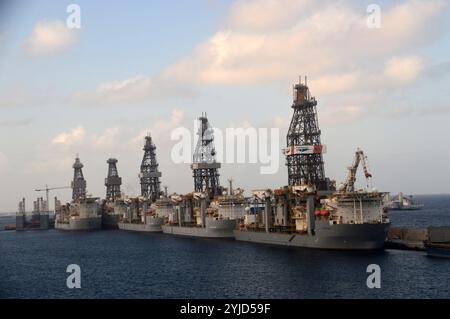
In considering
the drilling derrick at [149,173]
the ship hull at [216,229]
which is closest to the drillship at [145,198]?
the drilling derrick at [149,173]

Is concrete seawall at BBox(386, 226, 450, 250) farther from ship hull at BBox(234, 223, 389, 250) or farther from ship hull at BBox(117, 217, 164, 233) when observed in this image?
ship hull at BBox(117, 217, 164, 233)

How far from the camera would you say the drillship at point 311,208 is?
76.7m

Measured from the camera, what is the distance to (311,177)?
4006 inches

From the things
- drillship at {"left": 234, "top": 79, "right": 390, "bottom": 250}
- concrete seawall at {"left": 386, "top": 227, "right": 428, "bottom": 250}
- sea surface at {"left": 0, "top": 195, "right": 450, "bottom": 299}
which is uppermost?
drillship at {"left": 234, "top": 79, "right": 390, "bottom": 250}

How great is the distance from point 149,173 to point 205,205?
54591 millimetres

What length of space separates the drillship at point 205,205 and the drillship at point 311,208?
23.8 ft

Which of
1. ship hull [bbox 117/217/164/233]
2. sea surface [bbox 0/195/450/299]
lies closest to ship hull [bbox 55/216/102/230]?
ship hull [bbox 117/217/164/233]

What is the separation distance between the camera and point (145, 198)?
164 metres

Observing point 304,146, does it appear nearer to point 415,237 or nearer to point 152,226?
point 415,237

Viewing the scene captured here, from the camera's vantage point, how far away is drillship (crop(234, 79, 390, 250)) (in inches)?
3019

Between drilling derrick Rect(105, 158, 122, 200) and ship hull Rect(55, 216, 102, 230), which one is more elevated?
drilling derrick Rect(105, 158, 122, 200)

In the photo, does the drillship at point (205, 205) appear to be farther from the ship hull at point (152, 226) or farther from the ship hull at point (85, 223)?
the ship hull at point (85, 223)

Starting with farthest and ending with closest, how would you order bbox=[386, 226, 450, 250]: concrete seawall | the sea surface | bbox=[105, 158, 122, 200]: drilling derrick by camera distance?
bbox=[105, 158, 122, 200]: drilling derrick
bbox=[386, 226, 450, 250]: concrete seawall
the sea surface
